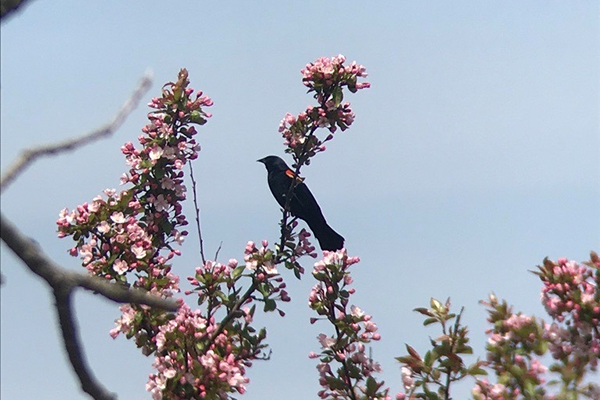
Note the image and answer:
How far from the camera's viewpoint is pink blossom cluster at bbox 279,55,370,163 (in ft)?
19.6

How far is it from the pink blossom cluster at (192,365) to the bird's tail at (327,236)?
3.73 meters

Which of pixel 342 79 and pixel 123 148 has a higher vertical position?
pixel 342 79

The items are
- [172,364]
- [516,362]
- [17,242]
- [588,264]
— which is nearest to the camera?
[17,242]

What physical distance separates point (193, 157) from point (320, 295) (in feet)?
5.47

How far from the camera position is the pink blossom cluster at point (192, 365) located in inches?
176

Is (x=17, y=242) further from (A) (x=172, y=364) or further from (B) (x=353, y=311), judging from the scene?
(B) (x=353, y=311)

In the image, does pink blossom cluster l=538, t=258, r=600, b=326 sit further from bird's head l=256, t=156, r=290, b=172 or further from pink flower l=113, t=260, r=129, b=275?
bird's head l=256, t=156, r=290, b=172

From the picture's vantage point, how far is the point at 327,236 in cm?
855

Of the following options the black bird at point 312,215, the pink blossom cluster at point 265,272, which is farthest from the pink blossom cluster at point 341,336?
the black bird at point 312,215

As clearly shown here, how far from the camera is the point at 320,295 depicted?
5305 mm

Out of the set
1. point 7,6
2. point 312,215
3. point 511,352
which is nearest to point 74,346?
point 7,6

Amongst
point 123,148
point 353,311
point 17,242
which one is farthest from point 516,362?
point 123,148

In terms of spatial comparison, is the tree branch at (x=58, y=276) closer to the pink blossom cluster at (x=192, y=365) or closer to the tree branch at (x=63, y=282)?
the tree branch at (x=63, y=282)

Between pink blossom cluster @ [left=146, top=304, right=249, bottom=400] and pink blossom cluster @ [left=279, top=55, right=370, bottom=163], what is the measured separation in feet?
5.85
